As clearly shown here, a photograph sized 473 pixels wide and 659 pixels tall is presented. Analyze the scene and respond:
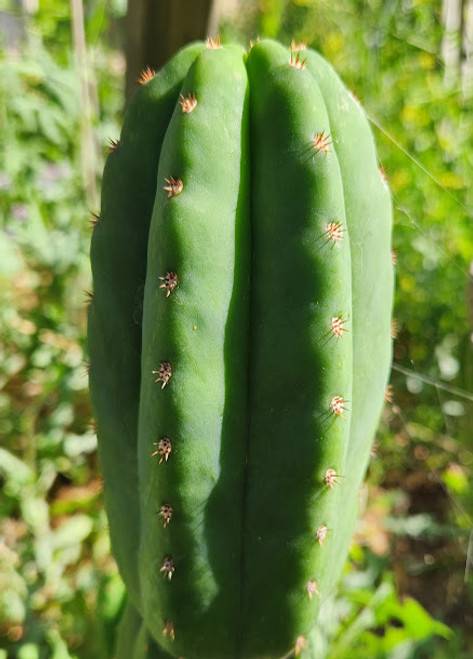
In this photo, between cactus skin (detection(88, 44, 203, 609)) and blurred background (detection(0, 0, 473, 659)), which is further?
blurred background (detection(0, 0, 473, 659))

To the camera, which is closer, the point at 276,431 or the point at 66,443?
the point at 276,431

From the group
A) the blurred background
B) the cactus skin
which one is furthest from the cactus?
the blurred background

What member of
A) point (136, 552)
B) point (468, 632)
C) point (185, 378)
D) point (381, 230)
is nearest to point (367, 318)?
point (381, 230)

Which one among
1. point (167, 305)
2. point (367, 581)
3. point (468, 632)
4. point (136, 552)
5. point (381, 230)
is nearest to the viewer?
point (167, 305)

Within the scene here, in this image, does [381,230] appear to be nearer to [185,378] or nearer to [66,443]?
[185,378]

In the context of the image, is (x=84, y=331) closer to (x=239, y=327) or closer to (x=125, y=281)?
(x=125, y=281)

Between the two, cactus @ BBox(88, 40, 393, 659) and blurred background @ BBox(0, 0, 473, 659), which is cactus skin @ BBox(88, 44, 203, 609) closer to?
cactus @ BBox(88, 40, 393, 659)

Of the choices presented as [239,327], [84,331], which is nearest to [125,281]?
[239,327]
